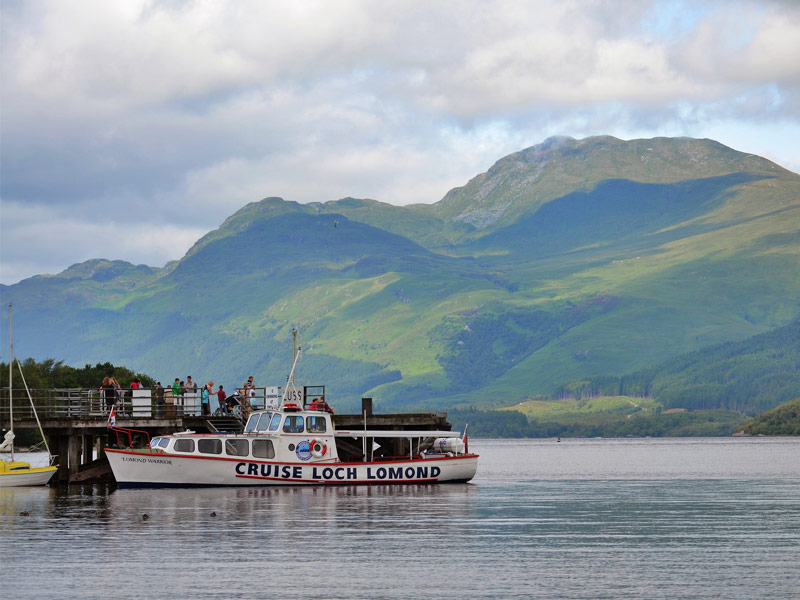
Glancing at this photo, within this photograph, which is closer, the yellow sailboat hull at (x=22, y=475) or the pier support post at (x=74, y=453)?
the yellow sailboat hull at (x=22, y=475)

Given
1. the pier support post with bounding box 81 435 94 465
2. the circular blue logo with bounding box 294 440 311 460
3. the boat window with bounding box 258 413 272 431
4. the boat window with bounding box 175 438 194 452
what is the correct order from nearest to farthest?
the boat window with bounding box 175 438 194 452 → the boat window with bounding box 258 413 272 431 → the circular blue logo with bounding box 294 440 311 460 → the pier support post with bounding box 81 435 94 465

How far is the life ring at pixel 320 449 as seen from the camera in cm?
7469

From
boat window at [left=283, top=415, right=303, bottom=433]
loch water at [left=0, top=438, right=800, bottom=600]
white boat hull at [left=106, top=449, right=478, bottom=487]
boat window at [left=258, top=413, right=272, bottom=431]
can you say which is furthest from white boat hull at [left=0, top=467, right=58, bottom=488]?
boat window at [left=283, top=415, right=303, bottom=433]

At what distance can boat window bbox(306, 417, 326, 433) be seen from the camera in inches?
2918

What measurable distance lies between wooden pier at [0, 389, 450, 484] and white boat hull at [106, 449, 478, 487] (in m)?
3.15

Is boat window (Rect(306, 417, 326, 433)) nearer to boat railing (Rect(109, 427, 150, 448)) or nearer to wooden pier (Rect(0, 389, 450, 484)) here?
wooden pier (Rect(0, 389, 450, 484))

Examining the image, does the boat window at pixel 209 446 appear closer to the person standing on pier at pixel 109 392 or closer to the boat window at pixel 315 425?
the boat window at pixel 315 425

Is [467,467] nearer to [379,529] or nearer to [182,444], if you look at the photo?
[182,444]

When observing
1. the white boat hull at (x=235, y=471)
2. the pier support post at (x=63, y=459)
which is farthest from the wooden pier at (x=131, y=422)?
the white boat hull at (x=235, y=471)

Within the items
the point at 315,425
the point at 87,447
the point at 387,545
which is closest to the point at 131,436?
the point at 87,447

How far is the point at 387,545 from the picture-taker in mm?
46875

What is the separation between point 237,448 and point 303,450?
160 inches

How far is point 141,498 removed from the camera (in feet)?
225

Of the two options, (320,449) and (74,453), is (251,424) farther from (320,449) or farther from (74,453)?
(74,453)
